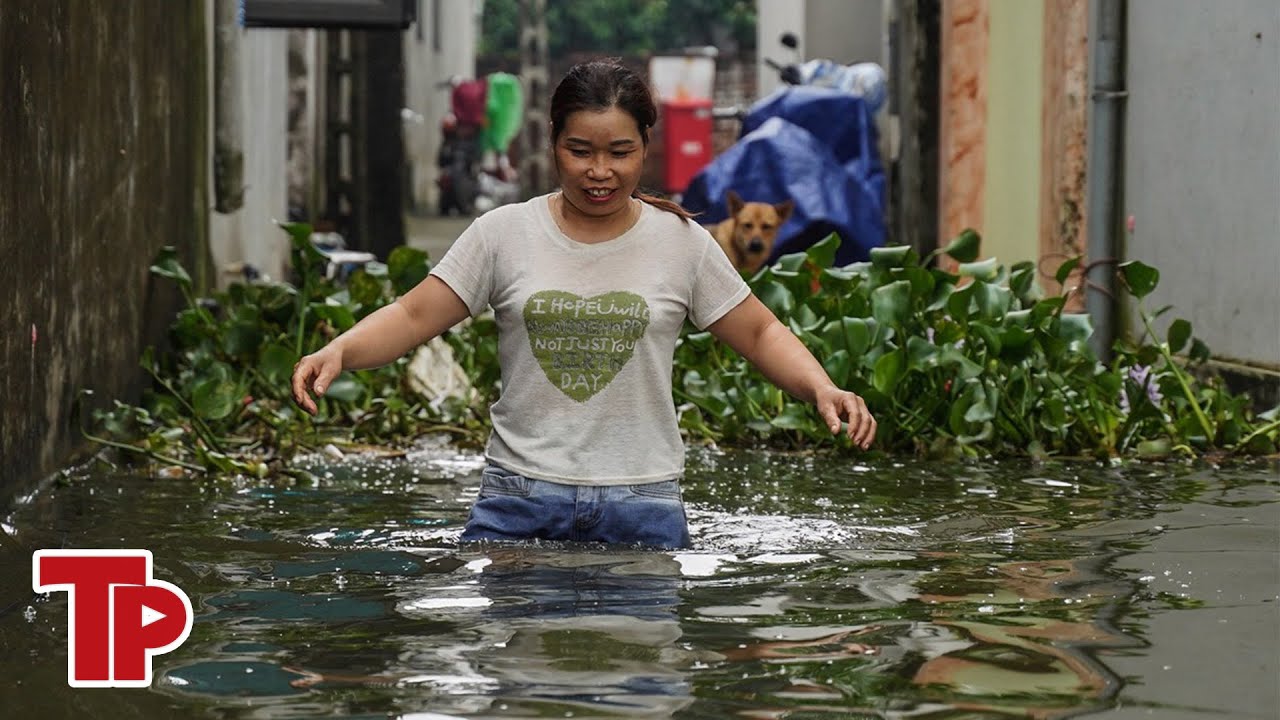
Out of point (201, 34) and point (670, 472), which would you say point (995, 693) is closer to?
point (670, 472)

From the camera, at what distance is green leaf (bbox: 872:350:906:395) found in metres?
6.20

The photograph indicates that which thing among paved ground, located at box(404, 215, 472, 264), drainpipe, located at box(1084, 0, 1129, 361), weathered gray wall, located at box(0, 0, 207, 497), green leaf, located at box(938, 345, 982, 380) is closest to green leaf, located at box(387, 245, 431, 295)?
weathered gray wall, located at box(0, 0, 207, 497)

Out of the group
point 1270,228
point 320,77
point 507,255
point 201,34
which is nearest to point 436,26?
point 320,77

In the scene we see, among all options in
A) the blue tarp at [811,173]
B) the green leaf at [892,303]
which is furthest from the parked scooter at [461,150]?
the green leaf at [892,303]

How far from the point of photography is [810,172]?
556 inches

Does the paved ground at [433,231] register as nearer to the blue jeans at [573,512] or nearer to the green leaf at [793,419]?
the green leaf at [793,419]

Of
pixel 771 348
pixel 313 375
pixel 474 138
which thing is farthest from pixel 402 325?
pixel 474 138

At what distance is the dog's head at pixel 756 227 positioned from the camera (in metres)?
13.4

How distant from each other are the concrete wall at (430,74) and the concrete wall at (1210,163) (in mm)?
21088

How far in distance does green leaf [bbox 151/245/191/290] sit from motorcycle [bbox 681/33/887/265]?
24.0 ft

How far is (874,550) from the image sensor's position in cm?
433

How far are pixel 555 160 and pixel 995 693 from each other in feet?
5.37

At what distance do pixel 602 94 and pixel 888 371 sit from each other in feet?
8.39

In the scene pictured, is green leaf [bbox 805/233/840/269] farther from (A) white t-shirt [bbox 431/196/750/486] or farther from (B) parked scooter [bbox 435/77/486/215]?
(B) parked scooter [bbox 435/77/486/215]
